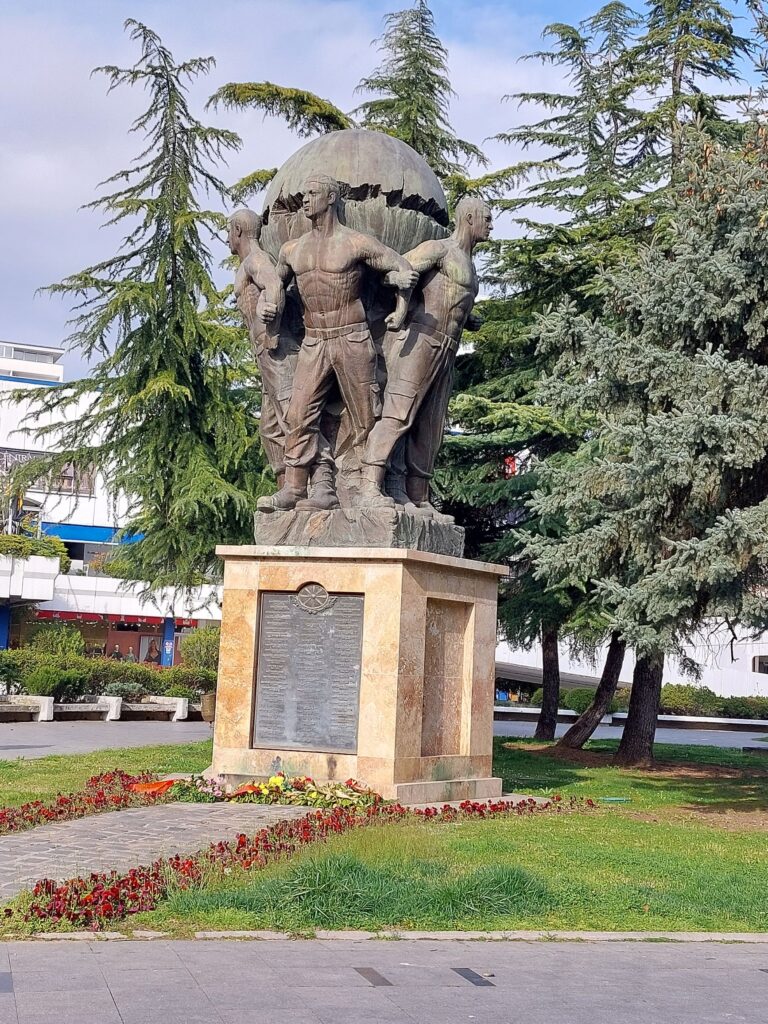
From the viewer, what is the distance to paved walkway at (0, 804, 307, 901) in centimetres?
790

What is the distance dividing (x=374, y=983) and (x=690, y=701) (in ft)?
132

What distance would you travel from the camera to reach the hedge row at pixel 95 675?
26.4 m

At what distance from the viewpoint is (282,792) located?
36.4 ft

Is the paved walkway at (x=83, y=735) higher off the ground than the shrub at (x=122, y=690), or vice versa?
the shrub at (x=122, y=690)

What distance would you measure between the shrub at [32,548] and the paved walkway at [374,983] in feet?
110

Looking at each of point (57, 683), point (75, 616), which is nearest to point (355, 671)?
point (57, 683)

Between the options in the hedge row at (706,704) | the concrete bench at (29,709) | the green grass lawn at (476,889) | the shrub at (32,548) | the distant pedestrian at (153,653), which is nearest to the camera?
the green grass lawn at (476,889)

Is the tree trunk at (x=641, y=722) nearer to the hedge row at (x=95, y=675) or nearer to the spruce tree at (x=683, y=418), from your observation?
the spruce tree at (x=683, y=418)

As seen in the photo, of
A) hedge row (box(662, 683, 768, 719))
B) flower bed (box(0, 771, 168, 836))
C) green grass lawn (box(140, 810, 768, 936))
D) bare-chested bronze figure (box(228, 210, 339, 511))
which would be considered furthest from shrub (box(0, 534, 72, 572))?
green grass lawn (box(140, 810, 768, 936))

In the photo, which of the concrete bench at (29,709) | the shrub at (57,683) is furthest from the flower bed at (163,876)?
the shrub at (57,683)

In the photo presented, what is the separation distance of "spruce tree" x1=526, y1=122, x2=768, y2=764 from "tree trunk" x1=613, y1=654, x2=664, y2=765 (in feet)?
19.0

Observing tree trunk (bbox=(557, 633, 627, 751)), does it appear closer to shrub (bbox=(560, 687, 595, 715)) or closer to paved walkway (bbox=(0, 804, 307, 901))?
paved walkway (bbox=(0, 804, 307, 901))

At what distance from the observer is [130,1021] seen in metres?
4.97

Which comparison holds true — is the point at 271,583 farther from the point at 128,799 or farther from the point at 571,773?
the point at 571,773
